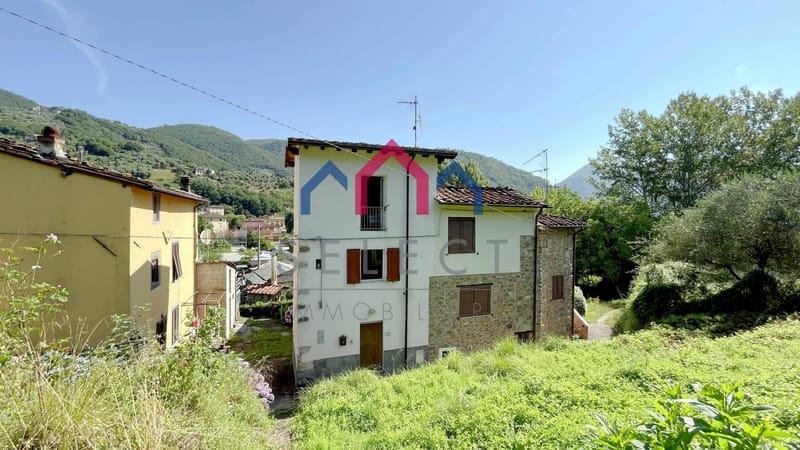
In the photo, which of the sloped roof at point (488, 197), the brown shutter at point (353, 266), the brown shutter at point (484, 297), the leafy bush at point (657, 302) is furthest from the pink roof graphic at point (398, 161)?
the leafy bush at point (657, 302)

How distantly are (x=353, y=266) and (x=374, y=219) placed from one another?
1.88 meters

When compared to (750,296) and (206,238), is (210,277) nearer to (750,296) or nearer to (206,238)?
(206,238)

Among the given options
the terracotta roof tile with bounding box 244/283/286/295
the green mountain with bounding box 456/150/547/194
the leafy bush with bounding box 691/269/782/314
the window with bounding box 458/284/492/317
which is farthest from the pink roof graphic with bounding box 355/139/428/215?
the green mountain with bounding box 456/150/547/194

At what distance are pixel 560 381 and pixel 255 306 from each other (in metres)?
20.8

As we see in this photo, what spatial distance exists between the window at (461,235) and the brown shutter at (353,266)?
11.3 feet

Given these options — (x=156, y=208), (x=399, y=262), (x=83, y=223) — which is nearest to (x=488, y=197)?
(x=399, y=262)

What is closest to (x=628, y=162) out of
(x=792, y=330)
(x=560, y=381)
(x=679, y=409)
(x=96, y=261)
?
(x=792, y=330)

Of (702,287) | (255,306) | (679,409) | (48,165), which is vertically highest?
(48,165)

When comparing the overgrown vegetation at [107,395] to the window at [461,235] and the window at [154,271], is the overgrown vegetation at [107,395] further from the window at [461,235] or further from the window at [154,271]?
the window at [461,235]

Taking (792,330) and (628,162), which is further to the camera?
(628,162)

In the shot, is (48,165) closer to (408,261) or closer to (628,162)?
(408,261)

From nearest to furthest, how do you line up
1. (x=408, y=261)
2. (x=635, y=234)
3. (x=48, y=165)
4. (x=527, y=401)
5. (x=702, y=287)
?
(x=527, y=401)
(x=48, y=165)
(x=408, y=261)
(x=702, y=287)
(x=635, y=234)

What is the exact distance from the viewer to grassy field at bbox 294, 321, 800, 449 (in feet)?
13.1

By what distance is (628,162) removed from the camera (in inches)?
1190
